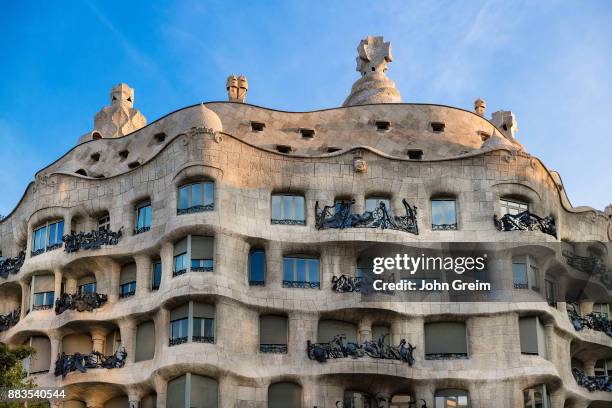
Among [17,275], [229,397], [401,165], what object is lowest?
[229,397]

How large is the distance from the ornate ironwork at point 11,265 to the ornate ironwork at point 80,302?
4.53m

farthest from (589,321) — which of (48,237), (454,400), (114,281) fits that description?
(48,237)

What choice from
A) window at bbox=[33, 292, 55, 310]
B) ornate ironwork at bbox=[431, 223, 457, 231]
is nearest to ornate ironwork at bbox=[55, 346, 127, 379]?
window at bbox=[33, 292, 55, 310]

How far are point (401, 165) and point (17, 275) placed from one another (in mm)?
16917

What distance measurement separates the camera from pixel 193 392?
4497 centimetres

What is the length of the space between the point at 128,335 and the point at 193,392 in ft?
15.4

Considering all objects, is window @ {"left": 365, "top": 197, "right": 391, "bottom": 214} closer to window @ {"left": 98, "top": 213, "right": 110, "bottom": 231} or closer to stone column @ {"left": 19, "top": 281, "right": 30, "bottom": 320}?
window @ {"left": 98, "top": 213, "right": 110, "bottom": 231}

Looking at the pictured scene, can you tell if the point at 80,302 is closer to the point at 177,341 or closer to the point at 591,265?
the point at 177,341

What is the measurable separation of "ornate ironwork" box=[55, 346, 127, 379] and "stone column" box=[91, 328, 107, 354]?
47.6 inches

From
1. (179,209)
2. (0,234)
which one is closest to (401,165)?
(179,209)

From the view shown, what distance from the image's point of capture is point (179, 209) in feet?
159

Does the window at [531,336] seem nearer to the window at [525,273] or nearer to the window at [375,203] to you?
the window at [525,273]

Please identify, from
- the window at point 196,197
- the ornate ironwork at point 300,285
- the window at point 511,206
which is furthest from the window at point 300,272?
the window at point 511,206

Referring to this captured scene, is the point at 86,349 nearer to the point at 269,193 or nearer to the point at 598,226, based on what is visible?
the point at 269,193
